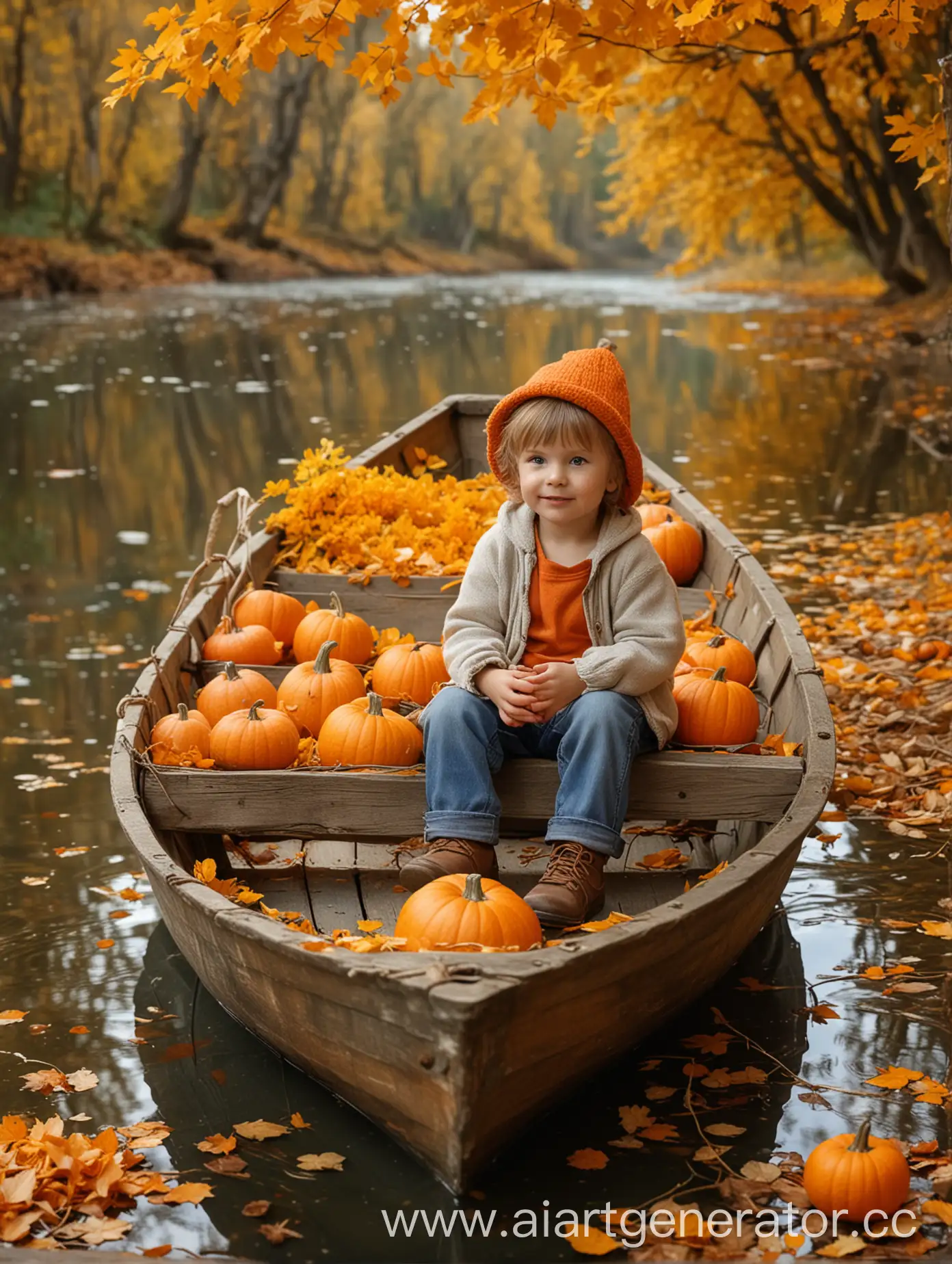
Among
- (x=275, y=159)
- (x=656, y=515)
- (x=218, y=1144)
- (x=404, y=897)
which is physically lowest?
(x=218, y=1144)

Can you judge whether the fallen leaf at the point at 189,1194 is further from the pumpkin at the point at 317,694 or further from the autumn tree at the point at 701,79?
the autumn tree at the point at 701,79

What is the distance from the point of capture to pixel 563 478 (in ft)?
12.5

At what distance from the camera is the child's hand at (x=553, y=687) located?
376cm

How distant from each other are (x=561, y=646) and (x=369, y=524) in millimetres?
2282

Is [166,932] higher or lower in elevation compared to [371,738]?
lower

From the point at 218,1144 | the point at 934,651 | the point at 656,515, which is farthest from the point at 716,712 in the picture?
the point at 934,651

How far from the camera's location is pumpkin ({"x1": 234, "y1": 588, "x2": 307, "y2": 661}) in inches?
207

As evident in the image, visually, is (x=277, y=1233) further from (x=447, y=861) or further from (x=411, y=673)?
(x=411, y=673)

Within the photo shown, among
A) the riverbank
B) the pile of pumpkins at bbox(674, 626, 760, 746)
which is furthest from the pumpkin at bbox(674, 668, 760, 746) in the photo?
the riverbank

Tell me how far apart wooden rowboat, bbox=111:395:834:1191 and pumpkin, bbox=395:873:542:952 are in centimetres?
26

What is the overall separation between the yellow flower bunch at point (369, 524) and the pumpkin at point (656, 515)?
69 centimetres

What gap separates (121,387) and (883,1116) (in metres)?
15.3

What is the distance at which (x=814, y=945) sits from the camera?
4.36 meters

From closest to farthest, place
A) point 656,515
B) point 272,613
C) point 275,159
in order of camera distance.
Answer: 1. point 272,613
2. point 656,515
3. point 275,159
